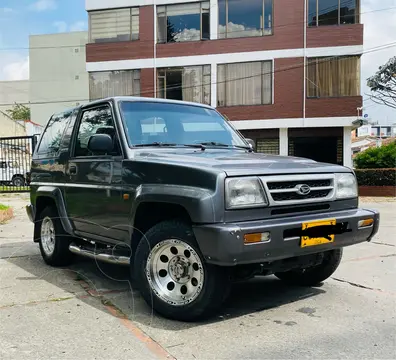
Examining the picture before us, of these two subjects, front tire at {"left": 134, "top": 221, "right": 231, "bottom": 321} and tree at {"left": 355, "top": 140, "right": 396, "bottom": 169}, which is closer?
front tire at {"left": 134, "top": 221, "right": 231, "bottom": 321}

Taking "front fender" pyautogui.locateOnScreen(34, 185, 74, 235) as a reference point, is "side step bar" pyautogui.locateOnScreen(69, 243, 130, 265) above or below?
below

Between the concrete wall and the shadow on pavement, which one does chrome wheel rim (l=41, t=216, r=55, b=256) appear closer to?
the shadow on pavement

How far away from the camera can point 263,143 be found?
23500 millimetres

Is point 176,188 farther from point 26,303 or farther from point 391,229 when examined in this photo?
point 391,229

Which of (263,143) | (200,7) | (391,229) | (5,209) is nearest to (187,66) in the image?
(200,7)

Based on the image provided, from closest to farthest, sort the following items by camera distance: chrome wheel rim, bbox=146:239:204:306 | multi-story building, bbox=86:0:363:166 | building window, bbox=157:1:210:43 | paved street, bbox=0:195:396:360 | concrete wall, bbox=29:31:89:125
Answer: paved street, bbox=0:195:396:360, chrome wheel rim, bbox=146:239:204:306, multi-story building, bbox=86:0:363:166, building window, bbox=157:1:210:43, concrete wall, bbox=29:31:89:125

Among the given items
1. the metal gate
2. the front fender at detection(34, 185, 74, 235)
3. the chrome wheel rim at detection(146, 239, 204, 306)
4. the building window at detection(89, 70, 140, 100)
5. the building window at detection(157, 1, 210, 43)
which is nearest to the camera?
the chrome wheel rim at detection(146, 239, 204, 306)

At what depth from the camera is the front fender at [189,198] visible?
3.43 m

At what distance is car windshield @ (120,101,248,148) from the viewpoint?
15.3 feet

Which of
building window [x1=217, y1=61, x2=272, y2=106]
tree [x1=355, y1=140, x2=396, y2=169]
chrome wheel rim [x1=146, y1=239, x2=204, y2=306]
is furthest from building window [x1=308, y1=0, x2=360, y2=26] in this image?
chrome wheel rim [x1=146, y1=239, x2=204, y2=306]

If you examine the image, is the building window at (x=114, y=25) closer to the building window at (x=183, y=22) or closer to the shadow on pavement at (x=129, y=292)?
the building window at (x=183, y=22)

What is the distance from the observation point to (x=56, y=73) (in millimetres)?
52562

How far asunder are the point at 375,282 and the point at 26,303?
377 cm

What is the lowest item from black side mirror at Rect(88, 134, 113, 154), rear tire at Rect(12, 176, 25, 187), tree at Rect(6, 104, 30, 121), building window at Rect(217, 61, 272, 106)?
rear tire at Rect(12, 176, 25, 187)
